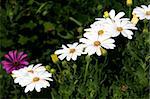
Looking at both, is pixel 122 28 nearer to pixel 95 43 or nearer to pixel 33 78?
pixel 95 43

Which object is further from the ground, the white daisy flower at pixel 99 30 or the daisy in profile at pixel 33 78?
the white daisy flower at pixel 99 30

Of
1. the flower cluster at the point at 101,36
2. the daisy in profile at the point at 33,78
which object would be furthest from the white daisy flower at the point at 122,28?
the daisy in profile at the point at 33,78

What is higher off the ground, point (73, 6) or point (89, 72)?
point (73, 6)

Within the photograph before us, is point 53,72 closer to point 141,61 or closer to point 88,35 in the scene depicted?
point 88,35

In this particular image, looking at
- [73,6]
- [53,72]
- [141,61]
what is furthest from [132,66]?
[73,6]

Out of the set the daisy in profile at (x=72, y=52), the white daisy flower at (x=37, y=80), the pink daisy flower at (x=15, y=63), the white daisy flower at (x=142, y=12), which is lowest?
the white daisy flower at (x=37, y=80)

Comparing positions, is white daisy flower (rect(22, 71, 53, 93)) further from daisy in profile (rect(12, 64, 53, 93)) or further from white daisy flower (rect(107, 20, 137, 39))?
white daisy flower (rect(107, 20, 137, 39))

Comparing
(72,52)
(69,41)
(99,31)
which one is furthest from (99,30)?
(69,41)

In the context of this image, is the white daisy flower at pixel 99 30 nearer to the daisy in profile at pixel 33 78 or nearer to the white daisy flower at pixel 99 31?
the white daisy flower at pixel 99 31
